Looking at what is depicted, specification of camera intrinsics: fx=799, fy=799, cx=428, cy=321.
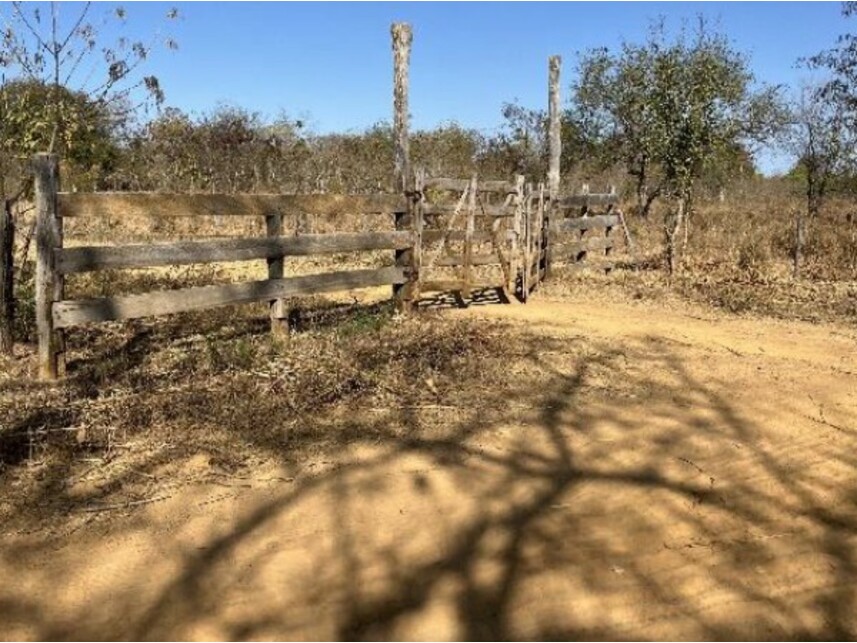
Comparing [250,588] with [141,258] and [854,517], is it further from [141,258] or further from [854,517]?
[141,258]

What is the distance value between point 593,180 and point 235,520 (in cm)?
2737

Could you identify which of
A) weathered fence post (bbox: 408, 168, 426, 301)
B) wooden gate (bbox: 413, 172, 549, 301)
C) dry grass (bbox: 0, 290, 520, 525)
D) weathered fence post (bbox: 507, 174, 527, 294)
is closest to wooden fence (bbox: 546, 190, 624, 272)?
wooden gate (bbox: 413, 172, 549, 301)

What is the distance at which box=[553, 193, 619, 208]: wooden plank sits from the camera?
1340cm

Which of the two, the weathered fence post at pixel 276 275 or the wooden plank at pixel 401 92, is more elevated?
the wooden plank at pixel 401 92

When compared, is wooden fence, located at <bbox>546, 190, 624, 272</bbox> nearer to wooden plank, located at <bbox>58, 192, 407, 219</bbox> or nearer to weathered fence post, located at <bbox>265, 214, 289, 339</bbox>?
wooden plank, located at <bbox>58, 192, 407, 219</bbox>

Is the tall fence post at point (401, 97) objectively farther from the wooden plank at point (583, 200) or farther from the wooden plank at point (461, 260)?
the wooden plank at point (583, 200)

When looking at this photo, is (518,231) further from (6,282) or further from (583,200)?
(6,282)

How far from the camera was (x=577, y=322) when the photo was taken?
8953 mm

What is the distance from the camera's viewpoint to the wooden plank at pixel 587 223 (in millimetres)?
13430

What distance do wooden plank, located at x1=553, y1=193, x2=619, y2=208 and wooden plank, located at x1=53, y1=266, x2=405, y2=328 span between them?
5097 millimetres

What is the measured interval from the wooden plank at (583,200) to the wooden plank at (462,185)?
2.43m

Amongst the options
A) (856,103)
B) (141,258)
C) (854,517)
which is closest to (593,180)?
(856,103)

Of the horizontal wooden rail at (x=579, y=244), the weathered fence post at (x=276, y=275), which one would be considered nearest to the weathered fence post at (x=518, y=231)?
the horizontal wooden rail at (x=579, y=244)

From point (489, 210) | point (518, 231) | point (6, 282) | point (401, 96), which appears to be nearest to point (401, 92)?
point (401, 96)
